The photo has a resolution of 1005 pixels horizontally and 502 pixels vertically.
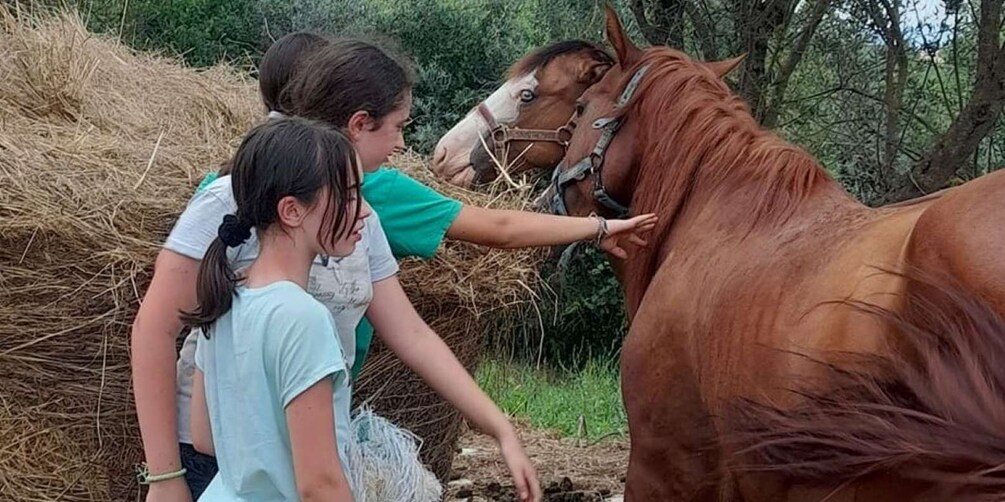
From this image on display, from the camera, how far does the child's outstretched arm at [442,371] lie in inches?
84.5

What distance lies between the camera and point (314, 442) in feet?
5.79

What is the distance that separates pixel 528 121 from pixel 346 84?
1.72m

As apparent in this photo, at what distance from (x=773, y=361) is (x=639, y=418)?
0.71 metres

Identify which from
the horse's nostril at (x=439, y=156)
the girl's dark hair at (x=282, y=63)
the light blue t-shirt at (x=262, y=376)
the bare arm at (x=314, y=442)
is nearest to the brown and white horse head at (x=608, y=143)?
the horse's nostril at (x=439, y=156)

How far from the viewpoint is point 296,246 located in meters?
1.89

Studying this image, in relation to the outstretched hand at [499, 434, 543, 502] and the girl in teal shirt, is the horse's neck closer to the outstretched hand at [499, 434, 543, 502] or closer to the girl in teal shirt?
the girl in teal shirt

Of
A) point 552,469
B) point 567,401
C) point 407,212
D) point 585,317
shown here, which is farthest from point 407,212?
point 585,317

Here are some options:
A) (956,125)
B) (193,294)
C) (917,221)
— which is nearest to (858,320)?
(917,221)

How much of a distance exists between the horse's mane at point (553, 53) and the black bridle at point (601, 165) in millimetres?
492

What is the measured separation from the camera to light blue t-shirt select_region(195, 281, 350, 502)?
1.77m

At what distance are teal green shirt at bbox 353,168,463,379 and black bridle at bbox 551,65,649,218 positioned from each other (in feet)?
3.07

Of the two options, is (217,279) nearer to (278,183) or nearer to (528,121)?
(278,183)

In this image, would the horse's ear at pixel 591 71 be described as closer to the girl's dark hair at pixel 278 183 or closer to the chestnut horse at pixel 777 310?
the chestnut horse at pixel 777 310

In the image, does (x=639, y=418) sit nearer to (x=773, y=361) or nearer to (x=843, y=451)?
(x=773, y=361)
